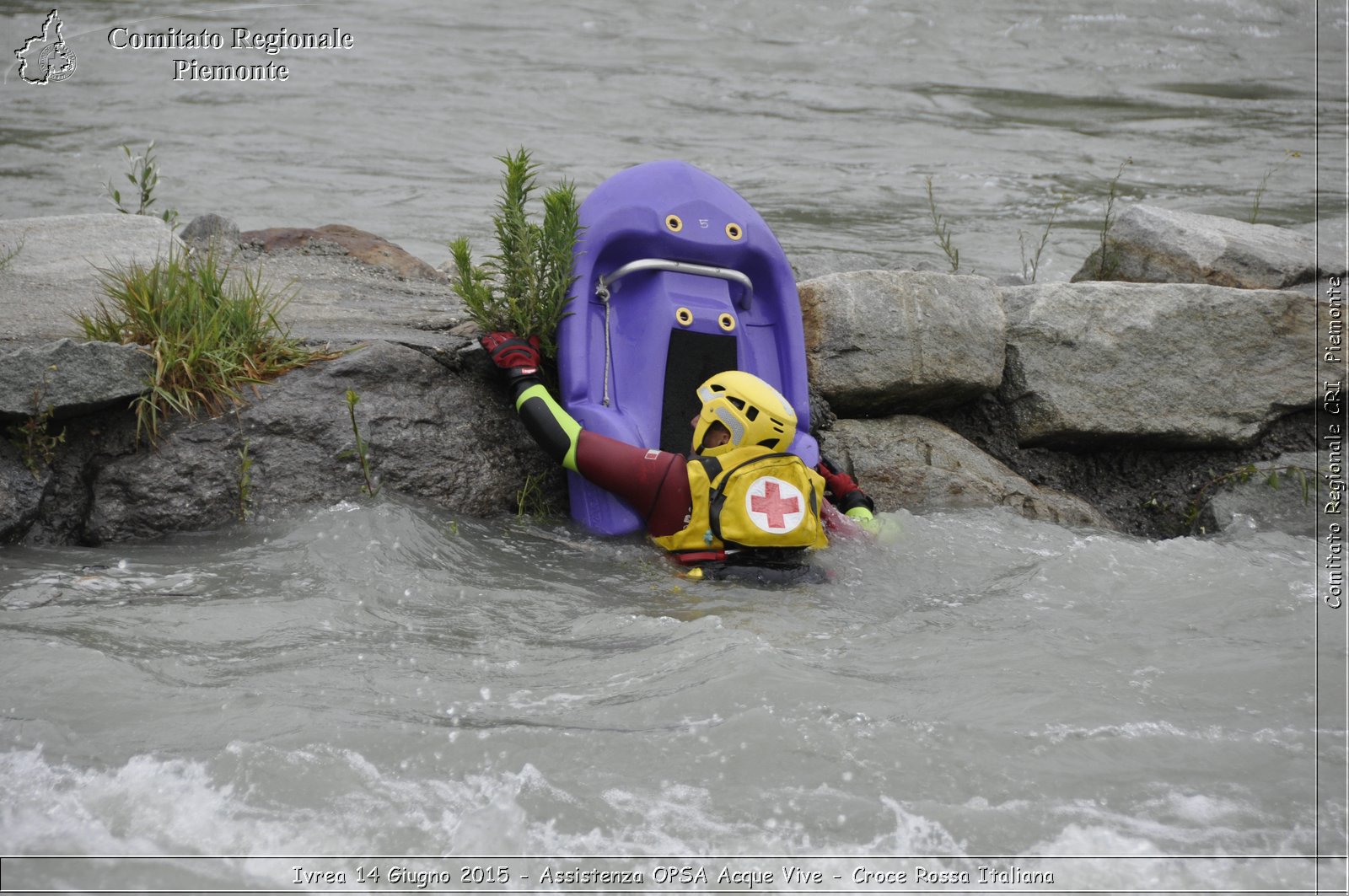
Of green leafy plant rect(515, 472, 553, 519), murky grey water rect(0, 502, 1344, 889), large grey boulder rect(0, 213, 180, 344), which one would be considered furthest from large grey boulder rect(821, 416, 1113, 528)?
large grey boulder rect(0, 213, 180, 344)

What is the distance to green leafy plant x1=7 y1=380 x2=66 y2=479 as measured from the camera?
381 centimetres

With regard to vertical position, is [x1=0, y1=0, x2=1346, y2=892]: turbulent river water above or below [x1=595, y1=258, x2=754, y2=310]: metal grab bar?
below

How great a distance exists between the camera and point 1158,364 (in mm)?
5375

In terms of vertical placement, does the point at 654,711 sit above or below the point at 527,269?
below

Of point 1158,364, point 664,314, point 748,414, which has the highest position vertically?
point 664,314

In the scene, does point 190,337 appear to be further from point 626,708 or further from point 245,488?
point 626,708

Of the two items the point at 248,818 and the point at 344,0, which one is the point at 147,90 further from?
the point at 248,818

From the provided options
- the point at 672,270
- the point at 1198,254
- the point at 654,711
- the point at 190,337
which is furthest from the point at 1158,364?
the point at 190,337

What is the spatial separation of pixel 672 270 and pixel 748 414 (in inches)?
41.9

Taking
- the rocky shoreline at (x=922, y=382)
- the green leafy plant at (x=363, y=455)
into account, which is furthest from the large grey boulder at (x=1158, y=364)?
the green leafy plant at (x=363, y=455)

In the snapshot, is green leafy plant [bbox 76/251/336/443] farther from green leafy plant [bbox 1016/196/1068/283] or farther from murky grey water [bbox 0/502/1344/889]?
green leafy plant [bbox 1016/196/1068/283]

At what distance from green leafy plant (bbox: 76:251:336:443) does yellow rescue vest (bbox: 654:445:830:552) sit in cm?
154

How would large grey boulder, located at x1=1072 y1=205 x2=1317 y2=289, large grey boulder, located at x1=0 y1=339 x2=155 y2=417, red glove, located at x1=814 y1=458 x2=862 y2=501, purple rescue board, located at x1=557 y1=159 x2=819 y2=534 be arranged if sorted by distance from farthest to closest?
large grey boulder, located at x1=1072 y1=205 x2=1317 y2=289 → red glove, located at x1=814 y1=458 x2=862 y2=501 → purple rescue board, located at x1=557 y1=159 x2=819 y2=534 → large grey boulder, located at x1=0 y1=339 x2=155 y2=417

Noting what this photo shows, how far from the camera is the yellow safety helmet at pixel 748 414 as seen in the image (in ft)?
13.2
